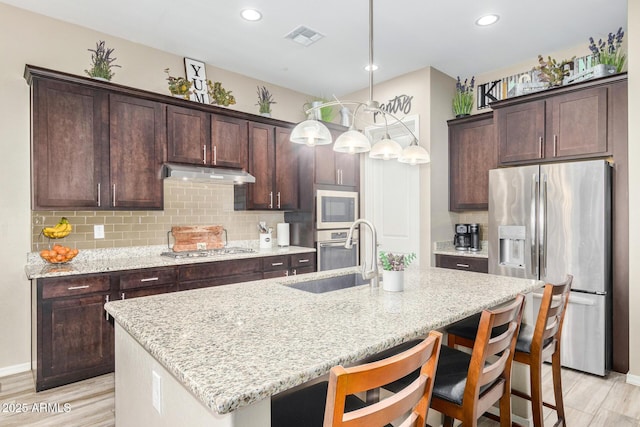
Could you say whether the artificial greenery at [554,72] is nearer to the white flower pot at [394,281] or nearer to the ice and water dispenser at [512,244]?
the ice and water dispenser at [512,244]

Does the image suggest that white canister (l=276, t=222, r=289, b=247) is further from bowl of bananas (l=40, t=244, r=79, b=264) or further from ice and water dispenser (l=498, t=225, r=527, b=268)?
ice and water dispenser (l=498, t=225, r=527, b=268)

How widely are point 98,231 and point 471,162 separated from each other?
13.1 ft

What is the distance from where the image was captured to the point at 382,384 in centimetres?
87

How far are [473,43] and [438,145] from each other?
1.12 metres

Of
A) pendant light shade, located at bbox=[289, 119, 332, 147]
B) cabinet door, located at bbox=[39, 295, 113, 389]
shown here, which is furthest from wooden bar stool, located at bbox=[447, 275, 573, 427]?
cabinet door, located at bbox=[39, 295, 113, 389]

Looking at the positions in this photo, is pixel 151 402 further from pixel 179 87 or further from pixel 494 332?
pixel 179 87

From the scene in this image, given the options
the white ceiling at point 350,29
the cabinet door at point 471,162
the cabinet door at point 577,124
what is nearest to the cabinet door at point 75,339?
the white ceiling at point 350,29

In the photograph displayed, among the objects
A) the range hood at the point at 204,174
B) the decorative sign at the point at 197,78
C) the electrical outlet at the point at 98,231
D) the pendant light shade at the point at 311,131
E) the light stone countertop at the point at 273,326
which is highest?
the decorative sign at the point at 197,78

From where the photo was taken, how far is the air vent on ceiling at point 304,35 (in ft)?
11.3

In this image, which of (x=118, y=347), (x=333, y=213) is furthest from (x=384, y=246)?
(x=118, y=347)

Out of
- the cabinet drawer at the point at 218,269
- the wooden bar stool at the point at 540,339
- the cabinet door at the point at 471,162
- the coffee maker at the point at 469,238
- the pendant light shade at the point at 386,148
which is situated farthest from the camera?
the coffee maker at the point at 469,238

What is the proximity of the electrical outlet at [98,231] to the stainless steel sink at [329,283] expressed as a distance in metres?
2.22

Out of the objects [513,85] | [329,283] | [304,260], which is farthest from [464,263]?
[329,283]

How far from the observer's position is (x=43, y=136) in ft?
9.48
